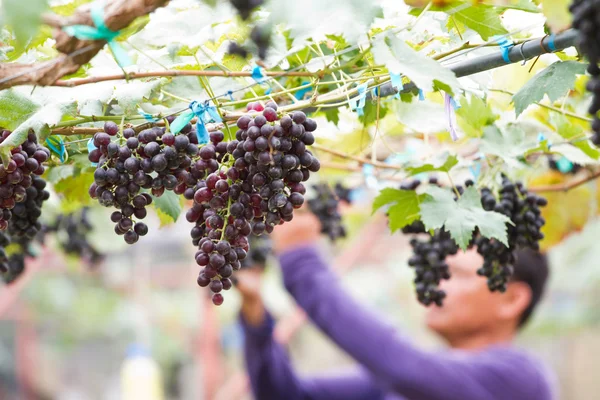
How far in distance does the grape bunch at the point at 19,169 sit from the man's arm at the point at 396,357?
1518mm

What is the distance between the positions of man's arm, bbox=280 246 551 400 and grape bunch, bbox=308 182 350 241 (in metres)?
0.34

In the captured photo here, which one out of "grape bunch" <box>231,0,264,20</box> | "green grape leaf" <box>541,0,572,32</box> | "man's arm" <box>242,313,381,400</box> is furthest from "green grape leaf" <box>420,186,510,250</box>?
"man's arm" <box>242,313,381,400</box>

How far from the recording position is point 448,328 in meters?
2.48

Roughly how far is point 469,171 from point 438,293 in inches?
11.0

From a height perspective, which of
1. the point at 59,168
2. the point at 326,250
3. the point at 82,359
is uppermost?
the point at 59,168

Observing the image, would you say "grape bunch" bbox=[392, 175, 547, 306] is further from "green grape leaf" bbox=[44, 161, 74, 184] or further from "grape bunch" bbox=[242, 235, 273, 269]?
"grape bunch" bbox=[242, 235, 273, 269]

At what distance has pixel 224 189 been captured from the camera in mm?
879

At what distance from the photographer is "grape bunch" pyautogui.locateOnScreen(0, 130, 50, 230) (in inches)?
37.0

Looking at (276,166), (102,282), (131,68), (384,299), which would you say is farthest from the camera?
(384,299)

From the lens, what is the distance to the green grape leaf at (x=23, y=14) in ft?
1.96

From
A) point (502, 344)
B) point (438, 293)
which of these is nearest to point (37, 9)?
point (438, 293)

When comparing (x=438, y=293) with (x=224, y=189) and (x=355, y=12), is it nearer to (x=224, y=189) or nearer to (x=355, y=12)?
(x=224, y=189)

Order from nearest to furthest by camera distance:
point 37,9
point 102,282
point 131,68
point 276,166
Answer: point 37,9
point 276,166
point 131,68
point 102,282

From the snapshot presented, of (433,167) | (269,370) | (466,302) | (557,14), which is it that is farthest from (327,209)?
(557,14)
